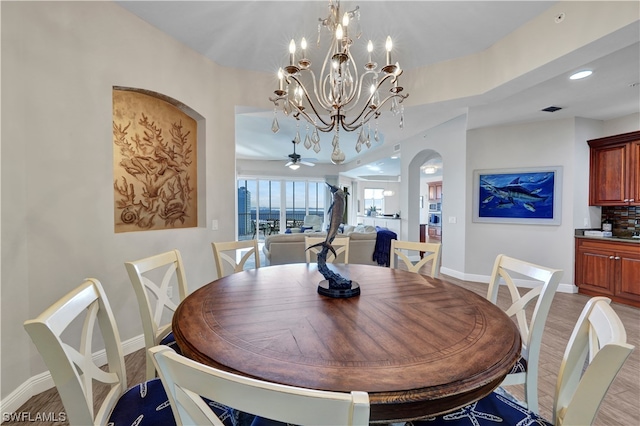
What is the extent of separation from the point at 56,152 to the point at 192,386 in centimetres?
228

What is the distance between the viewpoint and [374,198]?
12633 millimetres

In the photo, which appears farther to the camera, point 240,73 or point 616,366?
point 240,73

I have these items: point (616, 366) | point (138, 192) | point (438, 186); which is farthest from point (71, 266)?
point (438, 186)

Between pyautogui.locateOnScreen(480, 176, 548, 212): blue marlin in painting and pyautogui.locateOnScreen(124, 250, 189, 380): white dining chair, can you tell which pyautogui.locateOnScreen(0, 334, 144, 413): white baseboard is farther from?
pyautogui.locateOnScreen(480, 176, 548, 212): blue marlin in painting

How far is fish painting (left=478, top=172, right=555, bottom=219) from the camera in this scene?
430 centimetres

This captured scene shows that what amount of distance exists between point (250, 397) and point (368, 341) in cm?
57

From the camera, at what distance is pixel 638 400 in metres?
1.89

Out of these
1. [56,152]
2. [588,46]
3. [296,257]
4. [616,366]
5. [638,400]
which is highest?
[588,46]

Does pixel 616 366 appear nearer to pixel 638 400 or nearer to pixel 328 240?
pixel 328 240

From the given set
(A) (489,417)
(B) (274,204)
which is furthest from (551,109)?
(B) (274,204)

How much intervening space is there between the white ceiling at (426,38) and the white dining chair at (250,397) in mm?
2558

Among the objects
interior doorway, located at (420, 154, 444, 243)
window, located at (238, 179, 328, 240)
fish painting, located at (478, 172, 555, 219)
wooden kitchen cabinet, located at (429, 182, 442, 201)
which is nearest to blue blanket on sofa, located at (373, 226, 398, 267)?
fish painting, located at (478, 172, 555, 219)

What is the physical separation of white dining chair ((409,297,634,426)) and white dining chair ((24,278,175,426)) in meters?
1.01

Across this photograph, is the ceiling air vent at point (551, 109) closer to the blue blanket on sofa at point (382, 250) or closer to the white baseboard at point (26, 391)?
the blue blanket on sofa at point (382, 250)
